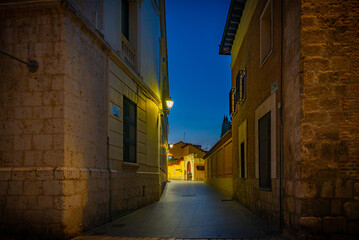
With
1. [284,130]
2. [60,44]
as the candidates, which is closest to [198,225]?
[284,130]

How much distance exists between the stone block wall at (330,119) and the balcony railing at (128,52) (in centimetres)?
580

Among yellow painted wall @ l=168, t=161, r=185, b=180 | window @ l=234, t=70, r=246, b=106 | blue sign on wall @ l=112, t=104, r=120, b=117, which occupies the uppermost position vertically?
window @ l=234, t=70, r=246, b=106

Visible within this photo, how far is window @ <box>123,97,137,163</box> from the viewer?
938 centimetres

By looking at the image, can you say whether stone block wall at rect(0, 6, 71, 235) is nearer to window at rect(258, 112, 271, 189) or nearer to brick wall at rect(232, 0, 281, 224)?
brick wall at rect(232, 0, 281, 224)

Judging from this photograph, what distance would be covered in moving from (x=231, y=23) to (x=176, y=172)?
49.3 metres

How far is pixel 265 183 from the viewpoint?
26.1ft

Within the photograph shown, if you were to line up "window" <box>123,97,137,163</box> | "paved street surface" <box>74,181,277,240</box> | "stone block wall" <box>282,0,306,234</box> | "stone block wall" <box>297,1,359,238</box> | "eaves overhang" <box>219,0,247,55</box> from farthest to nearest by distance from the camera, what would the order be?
"eaves overhang" <box>219,0,247,55</box> < "window" <box>123,97,137,163</box> < "paved street surface" <box>74,181,277,240</box> < "stone block wall" <box>282,0,306,234</box> < "stone block wall" <box>297,1,359,238</box>

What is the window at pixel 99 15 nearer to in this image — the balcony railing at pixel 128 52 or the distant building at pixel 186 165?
the balcony railing at pixel 128 52

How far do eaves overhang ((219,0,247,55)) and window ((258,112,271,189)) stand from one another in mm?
4420

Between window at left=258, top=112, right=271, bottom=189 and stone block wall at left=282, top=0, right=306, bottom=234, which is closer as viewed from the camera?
stone block wall at left=282, top=0, right=306, bottom=234

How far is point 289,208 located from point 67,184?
389 centimetres

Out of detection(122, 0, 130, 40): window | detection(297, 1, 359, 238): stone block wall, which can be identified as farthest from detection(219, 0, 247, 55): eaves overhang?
detection(297, 1, 359, 238): stone block wall

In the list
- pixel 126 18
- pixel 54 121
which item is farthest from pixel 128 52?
pixel 54 121

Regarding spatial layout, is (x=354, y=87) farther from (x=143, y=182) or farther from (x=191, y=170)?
(x=191, y=170)
